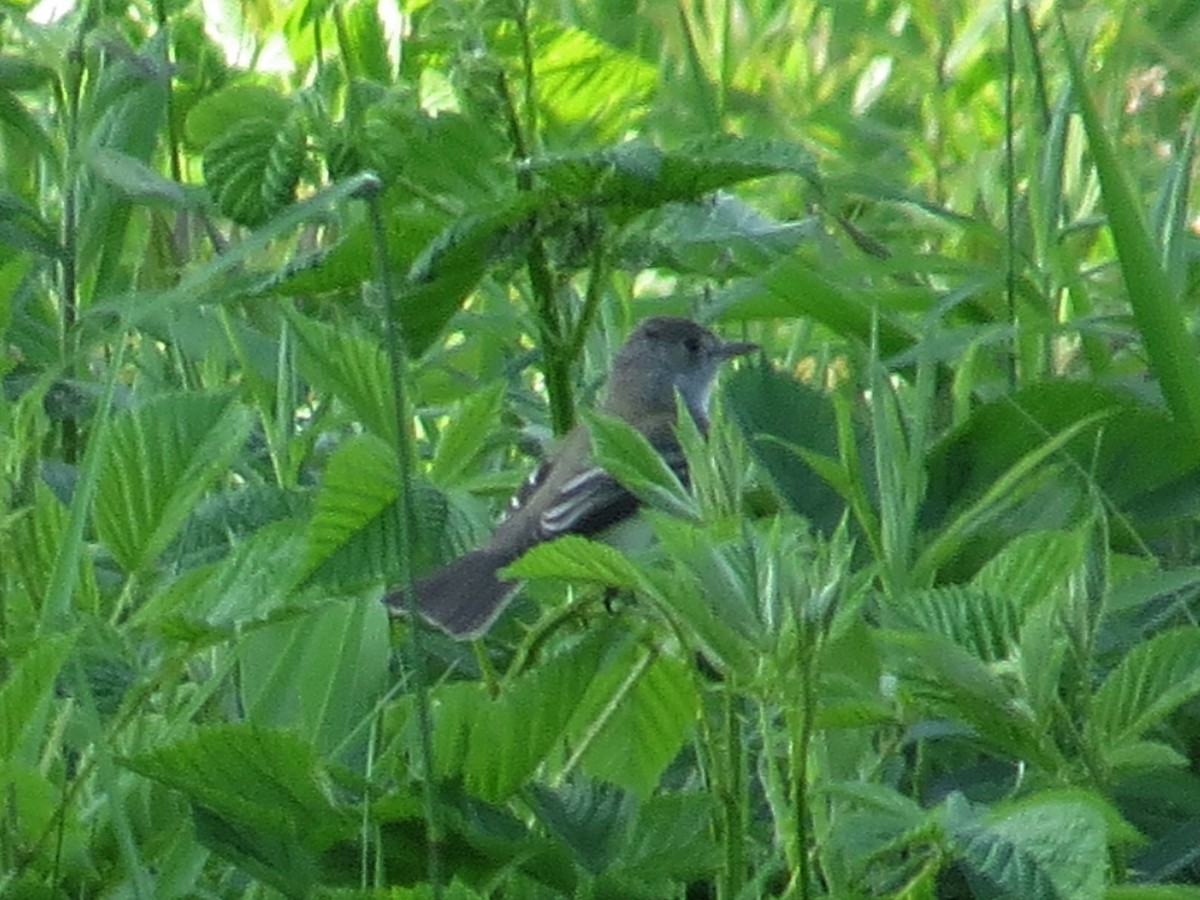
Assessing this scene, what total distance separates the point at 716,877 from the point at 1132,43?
261 cm

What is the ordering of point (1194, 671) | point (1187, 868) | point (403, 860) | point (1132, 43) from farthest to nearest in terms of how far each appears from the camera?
1. point (1132, 43)
2. point (1187, 868)
3. point (403, 860)
4. point (1194, 671)

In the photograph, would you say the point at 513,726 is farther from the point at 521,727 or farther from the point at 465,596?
the point at 465,596

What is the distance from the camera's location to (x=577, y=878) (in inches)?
83.8

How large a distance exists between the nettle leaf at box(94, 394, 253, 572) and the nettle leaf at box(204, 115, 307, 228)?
33cm

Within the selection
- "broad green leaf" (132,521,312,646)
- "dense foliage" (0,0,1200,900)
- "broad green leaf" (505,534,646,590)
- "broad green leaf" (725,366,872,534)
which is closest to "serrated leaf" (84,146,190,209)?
"dense foliage" (0,0,1200,900)

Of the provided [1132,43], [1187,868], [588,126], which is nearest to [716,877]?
[1187,868]

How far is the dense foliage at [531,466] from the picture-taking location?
2.01 m

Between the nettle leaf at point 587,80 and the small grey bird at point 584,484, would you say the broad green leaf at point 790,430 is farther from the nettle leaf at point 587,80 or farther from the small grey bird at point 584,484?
the nettle leaf at point 587,80

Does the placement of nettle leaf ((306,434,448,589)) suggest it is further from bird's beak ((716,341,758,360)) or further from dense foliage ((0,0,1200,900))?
bird's beak ((716,341,758,360))

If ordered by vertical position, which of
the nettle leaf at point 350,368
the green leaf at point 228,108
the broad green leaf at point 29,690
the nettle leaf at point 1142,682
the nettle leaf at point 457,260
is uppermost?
the green leaf at point 228,108

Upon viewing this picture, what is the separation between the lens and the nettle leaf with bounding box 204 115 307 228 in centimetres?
264

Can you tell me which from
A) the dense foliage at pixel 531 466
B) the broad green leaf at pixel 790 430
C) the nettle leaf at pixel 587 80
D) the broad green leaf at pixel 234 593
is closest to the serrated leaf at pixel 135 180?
the dense foliage at pixel 531 466

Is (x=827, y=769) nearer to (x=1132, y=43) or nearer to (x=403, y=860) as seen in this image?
(x=403, y=860)

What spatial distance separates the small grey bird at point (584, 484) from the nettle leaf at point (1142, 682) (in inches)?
19.9
